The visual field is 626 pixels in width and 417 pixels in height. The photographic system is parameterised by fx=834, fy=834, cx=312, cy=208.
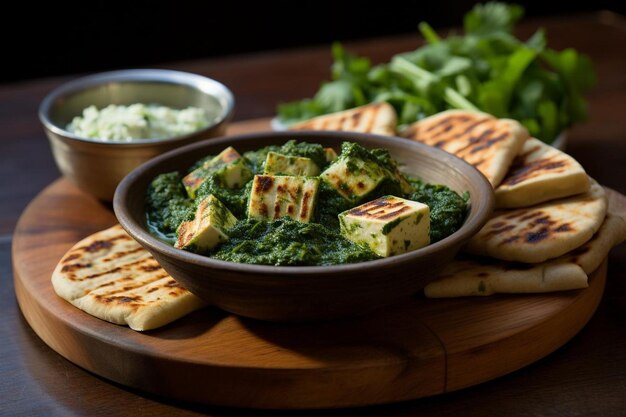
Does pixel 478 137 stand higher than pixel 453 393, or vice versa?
pixel 478 137

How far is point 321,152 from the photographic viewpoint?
2.87 m

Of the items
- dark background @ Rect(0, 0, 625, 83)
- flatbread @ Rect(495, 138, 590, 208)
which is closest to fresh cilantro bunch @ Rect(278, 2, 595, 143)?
flatbread @ Rect(495, 138, 590, 208)

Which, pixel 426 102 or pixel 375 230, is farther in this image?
pixel 426 102

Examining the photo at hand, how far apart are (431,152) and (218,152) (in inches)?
31.2

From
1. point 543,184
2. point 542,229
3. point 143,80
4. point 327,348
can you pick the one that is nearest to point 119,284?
point 327,348

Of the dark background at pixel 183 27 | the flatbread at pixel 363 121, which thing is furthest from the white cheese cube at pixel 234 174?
the dark background at pixel 183 27

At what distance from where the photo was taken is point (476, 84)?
4.12 m

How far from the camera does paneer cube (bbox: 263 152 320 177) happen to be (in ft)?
8.96

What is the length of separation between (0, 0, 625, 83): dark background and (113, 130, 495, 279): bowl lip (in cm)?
470

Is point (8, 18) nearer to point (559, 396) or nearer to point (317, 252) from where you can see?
point (317, 252)

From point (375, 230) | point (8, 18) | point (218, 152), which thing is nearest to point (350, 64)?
point (218, 152)

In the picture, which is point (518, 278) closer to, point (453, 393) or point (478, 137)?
point (453, 393)

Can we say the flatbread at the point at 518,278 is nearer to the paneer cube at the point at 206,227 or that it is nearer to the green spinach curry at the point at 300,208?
the green spinach curry at the point at 300,208

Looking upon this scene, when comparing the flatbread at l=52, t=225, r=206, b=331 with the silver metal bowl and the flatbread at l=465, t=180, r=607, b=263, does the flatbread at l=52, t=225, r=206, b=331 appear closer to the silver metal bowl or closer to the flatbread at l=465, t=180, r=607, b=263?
the silver metal bowl
